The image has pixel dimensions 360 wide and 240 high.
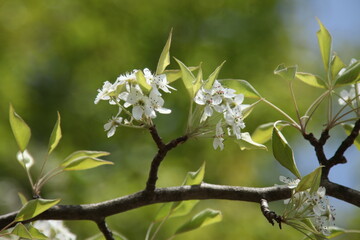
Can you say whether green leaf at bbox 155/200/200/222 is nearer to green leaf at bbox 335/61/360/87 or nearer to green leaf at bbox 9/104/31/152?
green leaf at bbox 9/104/31/152

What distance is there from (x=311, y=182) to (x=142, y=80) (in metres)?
0.44

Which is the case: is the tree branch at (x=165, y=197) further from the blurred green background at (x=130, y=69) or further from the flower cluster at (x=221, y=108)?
the blurred green background at (x=130, y=69)

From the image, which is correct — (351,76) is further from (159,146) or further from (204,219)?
(204,219)

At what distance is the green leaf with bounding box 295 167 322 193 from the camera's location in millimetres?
1150

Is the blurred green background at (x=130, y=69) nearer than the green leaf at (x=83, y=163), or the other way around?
the green leaf at (x=83, y=163)

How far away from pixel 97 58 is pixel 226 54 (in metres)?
1.41

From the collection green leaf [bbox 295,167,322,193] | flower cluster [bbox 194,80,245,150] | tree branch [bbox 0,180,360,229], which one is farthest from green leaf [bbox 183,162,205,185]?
green leaf [bbox 295,167,322,193]

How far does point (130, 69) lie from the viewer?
5.40m

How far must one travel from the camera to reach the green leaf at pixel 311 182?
115 cm

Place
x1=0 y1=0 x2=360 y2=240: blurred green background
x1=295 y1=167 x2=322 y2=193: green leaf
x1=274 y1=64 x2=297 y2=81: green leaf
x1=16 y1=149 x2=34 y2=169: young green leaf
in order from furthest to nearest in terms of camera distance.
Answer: x1=0 y1=0 x2=360 y2=240: blurred green background → x1=16 y1=149 x2=34 y2=169: young green leaf → x1=274 y1=64 x2=297 y2=81: green leaf → x1=295 y1=167 x2=322 y2=193: green leaf

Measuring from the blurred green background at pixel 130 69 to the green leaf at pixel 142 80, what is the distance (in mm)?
3211

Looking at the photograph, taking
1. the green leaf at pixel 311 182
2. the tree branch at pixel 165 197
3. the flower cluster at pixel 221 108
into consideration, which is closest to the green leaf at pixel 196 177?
the tree branch at pixel 165 197

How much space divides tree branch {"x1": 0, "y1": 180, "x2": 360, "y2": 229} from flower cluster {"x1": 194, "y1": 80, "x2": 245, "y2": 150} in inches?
5.2

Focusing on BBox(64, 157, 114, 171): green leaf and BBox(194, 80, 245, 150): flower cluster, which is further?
BBox(64, 157, 114, 171): green leaf
